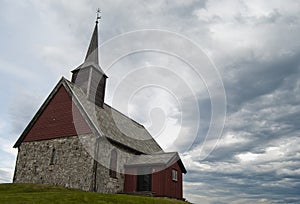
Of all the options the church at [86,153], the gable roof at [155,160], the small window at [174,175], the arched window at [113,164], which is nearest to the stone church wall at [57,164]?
the church at [86,153]

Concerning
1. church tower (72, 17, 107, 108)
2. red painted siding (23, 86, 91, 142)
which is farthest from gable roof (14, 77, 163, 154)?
church tower (72, 17, 107, 108)

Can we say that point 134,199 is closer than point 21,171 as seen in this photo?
Yes

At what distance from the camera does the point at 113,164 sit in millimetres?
28484

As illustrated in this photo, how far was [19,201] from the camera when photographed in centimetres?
1605

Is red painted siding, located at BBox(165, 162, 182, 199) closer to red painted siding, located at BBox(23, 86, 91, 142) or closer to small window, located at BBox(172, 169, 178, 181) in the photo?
small window, located at BBox(172, 169, 178, 181)

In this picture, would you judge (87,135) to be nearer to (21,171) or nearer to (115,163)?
(115,163)

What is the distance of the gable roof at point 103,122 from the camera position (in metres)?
28.0

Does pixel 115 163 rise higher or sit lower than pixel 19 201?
higher

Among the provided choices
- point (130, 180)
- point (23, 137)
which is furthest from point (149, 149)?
point (23, 137)

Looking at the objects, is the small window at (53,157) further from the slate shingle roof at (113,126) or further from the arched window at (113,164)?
the arched window at (113,164)

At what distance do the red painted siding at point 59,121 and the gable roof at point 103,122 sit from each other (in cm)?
48

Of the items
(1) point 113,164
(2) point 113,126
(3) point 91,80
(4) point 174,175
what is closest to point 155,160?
(4) point 174,175

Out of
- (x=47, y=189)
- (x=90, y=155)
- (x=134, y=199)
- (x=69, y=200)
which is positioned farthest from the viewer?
Answer: (x=90, y=155)

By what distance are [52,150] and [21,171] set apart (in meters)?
4.44
